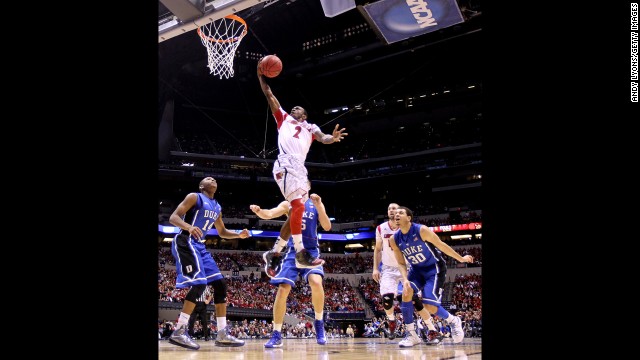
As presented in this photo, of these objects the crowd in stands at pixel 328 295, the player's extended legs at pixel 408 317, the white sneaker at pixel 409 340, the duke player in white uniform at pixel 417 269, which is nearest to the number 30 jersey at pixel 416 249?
the duke player in white uniform at pixel 417 269

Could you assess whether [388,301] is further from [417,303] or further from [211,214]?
[211,214]

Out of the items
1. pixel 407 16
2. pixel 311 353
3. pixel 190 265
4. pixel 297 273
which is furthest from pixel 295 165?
pixel 407 16

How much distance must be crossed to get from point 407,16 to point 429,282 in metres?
3.47

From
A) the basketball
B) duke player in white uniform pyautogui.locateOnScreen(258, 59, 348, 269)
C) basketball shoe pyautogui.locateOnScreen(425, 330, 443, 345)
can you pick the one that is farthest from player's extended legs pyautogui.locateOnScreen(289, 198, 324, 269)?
basketball shoe pyautogui.locateOnScreen(425, 330, 443, 345)

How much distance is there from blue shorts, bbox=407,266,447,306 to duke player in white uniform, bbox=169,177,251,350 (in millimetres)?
2405

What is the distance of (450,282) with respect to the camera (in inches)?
1182

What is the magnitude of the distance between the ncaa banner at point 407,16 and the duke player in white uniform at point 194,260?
2.85 metres

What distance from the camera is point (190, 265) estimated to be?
5902 mm

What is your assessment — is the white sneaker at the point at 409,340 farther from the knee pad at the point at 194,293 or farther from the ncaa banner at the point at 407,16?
the ncaa banner at the point at 407,16

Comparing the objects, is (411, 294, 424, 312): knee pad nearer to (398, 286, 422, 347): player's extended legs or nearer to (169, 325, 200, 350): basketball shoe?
(398, 286, 422, 347): player's extended legs
